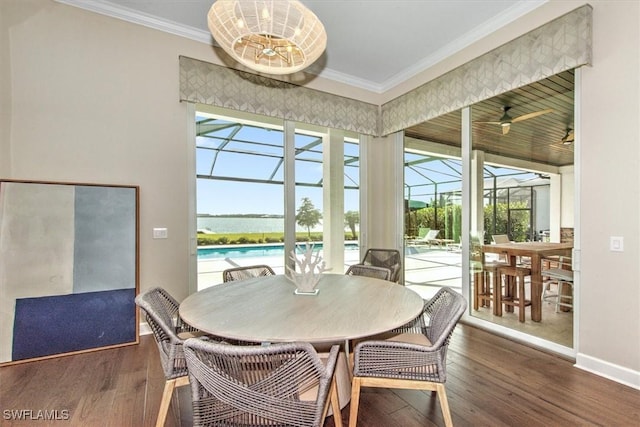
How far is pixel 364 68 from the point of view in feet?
13.5

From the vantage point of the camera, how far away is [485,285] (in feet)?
11.6

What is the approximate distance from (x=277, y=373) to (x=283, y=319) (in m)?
0.45

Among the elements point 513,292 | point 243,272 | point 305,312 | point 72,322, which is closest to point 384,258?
point 513,292

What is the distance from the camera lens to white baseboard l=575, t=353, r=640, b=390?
2.18 meters

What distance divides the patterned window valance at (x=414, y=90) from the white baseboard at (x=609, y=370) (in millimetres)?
2396

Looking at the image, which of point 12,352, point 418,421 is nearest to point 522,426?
point 418,421

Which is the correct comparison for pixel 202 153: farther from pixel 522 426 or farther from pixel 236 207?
pixel 522 426

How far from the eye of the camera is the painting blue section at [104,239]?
281 cm

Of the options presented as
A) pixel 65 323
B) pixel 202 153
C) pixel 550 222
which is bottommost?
pixel 65 323

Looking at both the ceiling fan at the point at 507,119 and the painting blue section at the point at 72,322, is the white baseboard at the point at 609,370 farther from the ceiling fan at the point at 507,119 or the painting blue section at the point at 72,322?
the painting blue section at the point at 72,322

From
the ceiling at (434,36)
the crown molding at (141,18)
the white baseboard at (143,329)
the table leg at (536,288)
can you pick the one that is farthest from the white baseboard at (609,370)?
the crown molding at (141,18)

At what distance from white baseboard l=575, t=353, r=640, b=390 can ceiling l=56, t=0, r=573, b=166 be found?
166cm

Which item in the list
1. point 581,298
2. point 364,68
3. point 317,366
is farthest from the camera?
point 364,68

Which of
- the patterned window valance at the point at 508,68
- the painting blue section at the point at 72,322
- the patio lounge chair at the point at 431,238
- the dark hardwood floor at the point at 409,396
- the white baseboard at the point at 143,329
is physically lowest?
the dark hardwood floor at the point at 409,396
